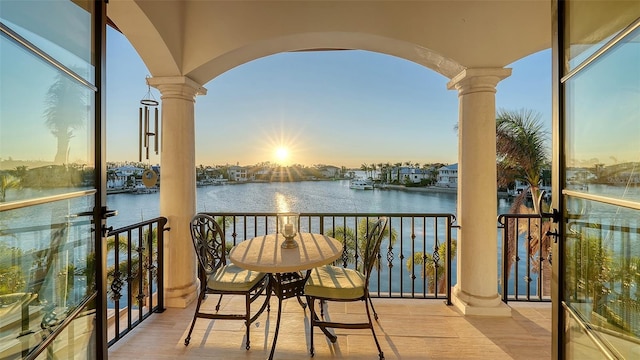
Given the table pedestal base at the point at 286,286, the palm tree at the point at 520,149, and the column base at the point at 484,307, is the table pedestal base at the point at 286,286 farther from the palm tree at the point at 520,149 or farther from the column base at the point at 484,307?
the palm tree at the point at 520,149

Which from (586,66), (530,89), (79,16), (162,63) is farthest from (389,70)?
(79,16)

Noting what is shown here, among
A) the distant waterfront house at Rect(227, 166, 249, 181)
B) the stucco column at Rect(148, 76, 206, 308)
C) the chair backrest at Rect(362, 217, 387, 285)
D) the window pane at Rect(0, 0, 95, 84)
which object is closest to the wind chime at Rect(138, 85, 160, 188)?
the stucco column at Rect(148, 76, 206, 308)

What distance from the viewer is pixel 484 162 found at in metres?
2.54

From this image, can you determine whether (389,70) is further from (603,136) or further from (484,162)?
(603,136)

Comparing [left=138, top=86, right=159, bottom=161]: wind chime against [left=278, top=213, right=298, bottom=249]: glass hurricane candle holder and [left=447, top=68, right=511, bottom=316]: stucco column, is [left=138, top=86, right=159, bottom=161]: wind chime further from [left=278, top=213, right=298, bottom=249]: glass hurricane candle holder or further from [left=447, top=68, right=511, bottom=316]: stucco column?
[left=447, top=68, right=511, bottom=316]: stucco column

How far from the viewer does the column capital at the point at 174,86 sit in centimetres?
265

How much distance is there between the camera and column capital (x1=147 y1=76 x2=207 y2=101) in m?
2.65

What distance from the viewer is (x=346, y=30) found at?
2535 mm

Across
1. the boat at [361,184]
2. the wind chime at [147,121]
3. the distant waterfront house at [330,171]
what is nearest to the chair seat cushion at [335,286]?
the wind chime at [147,121]

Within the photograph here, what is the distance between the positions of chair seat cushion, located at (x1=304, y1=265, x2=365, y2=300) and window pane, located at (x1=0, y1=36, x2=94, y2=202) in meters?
1.55

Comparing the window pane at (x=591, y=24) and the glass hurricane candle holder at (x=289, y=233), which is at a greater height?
the window pane at (x=591, y=24)

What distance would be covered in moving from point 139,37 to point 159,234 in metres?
1.84

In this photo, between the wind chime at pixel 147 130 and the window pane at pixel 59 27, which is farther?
the wind chime at pixel 147 130

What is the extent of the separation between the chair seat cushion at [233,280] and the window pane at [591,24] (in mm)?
2334
